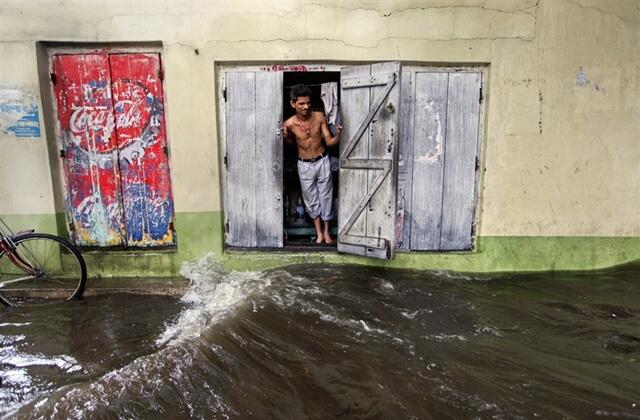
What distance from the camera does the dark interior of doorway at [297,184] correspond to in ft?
19.2

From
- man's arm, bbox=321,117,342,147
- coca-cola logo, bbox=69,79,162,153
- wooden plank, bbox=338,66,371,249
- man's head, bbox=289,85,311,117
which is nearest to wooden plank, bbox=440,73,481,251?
wooden plank, bbox=338,66,371,249

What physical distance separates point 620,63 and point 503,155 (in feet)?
5.46

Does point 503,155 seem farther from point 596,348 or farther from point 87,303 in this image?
point 87,303

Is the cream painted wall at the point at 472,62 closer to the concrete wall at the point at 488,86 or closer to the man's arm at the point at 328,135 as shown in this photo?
the concrete wall at the point at 488,86

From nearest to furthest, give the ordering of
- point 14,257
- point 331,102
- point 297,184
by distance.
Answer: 1. point 14,257
2. point 331,102
3. point 297,184

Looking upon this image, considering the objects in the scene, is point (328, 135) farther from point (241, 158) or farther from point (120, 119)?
point (120, 119)

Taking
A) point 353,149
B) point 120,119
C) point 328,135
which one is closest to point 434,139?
point 353,149

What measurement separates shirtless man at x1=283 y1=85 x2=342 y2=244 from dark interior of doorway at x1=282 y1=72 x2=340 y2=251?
212mm

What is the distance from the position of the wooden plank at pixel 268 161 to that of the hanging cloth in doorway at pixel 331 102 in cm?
61

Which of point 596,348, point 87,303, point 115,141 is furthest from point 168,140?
point 596,348

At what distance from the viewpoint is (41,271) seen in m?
4.86

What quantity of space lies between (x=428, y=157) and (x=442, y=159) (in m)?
0.17

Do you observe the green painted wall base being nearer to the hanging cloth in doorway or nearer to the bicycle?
the bicycle

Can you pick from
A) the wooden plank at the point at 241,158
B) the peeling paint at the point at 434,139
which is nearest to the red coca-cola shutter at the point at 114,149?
the wooden plank at the point at 241,158
